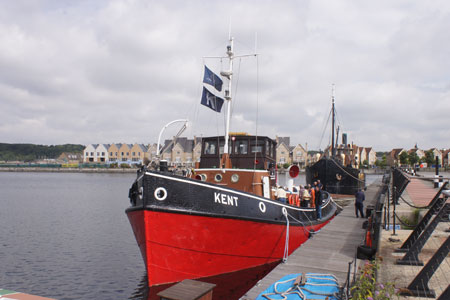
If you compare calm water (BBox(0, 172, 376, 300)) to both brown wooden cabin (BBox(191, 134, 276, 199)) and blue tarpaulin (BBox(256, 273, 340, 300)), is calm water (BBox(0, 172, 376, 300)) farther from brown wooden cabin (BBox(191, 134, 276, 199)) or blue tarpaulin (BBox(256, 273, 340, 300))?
blue tarpaulin (BBox(256, 273, 340, 300))

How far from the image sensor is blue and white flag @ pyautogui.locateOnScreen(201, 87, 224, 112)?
11.9 m

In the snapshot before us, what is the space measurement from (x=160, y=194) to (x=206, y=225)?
1.59m

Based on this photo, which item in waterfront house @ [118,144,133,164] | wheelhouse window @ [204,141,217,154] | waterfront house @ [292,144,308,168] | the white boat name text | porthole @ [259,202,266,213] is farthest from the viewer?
waterfront house @ [118,144,133,164]

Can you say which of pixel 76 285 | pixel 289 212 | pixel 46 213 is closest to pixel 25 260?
pixel 76 285

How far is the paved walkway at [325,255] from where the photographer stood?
8527mm

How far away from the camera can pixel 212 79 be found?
39.3ft

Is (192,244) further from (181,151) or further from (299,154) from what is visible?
(299,154)

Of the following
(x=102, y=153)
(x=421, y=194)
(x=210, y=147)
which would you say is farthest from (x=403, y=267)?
(x=102, y=153)

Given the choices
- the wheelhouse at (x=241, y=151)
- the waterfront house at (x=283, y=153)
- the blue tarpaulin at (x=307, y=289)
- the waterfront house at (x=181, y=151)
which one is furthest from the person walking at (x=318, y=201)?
the waterfront house at (x=283, y=153)

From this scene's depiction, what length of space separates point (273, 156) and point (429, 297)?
10.1 meters

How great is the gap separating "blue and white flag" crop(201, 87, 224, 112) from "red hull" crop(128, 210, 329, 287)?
13.6ft

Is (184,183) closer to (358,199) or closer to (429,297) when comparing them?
(429,297)

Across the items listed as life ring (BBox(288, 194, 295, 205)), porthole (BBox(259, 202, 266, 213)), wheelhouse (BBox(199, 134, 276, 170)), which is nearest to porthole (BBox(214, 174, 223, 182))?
wheelhouse (BBox(199, 134, 276, 170))

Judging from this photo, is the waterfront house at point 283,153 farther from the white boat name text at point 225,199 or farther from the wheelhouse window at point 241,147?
the white boat name text at point 225,199
